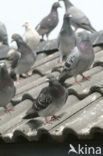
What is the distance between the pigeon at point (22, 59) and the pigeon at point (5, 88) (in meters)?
1.50

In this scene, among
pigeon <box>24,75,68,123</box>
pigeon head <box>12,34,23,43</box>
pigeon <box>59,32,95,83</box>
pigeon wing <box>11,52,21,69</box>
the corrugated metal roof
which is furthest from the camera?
pigeon head <box>12,34,23,43</box>

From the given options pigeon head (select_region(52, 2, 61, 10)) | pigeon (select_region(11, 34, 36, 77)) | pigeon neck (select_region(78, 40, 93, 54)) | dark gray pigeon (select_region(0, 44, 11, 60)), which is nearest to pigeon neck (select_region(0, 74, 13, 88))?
pigeon neck (select_region(78, 40, 93, 54))

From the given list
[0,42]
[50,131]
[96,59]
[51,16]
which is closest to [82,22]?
[51,16]

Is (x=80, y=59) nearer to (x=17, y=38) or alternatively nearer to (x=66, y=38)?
(x=66, y=38)

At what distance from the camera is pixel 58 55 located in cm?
717

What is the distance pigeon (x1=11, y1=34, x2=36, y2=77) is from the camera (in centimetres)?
712

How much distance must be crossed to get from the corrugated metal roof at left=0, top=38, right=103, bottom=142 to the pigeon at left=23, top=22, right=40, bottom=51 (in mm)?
3433

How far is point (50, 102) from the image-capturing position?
4.40m

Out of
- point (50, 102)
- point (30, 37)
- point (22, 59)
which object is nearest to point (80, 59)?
point (50, 102)

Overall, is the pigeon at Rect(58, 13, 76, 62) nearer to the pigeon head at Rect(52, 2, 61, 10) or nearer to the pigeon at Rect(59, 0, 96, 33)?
the pigeon at Rect(59, 0, 96, 33)

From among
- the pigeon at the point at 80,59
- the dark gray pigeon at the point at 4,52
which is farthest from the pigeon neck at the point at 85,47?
the dark gray pigeon at the point at 4,52

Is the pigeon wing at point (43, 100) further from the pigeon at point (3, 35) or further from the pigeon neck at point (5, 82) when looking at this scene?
the pigeon at point (3, 35)

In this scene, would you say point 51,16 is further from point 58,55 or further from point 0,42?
point 58,55

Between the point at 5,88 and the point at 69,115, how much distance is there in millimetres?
1565
